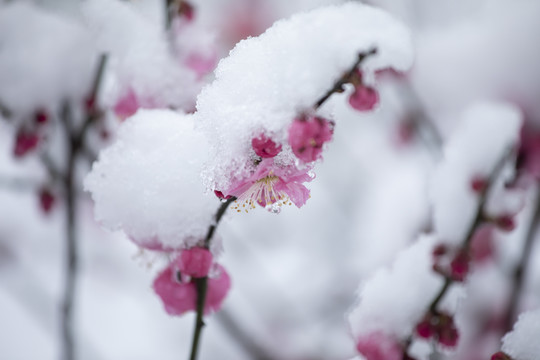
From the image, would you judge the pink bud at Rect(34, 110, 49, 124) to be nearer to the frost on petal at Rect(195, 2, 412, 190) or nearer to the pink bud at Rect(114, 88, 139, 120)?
the pink bud at Rect(114, 88, 139, 120)

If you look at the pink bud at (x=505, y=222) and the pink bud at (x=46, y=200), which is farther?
the pink bud at (x=46, y=200)

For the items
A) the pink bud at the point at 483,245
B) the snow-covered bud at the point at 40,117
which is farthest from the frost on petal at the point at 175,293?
the pink bud at the point at 483,245

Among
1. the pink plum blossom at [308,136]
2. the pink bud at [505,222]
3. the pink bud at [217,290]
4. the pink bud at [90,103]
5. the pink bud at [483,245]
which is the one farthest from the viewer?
the pink bud at [483,245]

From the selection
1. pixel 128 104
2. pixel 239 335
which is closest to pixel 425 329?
pixel 128 104

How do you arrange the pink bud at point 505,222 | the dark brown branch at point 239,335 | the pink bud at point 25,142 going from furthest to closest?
the dark brown branch at point 239,335
the pink bud at point 25,142
the pink bud at point 505,222

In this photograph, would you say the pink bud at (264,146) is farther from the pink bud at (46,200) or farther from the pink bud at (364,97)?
the pink bud at (46,200)

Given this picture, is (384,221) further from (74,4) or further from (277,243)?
(74,4)

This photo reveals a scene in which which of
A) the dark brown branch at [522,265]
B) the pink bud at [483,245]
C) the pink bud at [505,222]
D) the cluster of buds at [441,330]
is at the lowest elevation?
the cluster of buds at [441,330]
